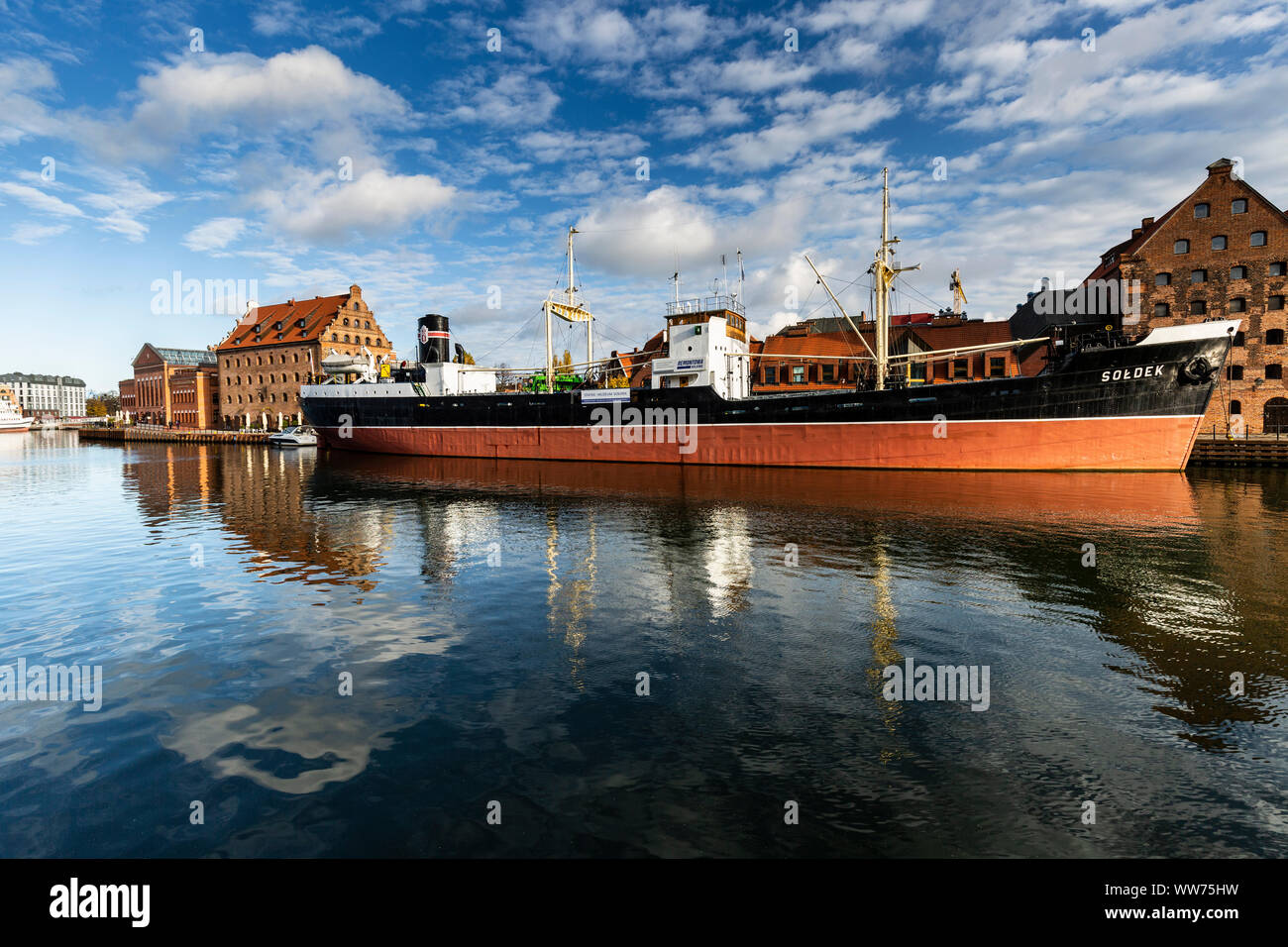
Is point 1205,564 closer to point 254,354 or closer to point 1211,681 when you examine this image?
point 1211,681

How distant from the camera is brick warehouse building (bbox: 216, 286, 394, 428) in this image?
89.5 metres

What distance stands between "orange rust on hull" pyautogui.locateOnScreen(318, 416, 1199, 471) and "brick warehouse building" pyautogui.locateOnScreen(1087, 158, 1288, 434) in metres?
22.3

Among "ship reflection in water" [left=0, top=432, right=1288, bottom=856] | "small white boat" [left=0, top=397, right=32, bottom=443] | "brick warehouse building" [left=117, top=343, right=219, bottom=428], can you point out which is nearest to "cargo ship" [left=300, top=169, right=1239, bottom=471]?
"ship reflection in water" [left=0, top=432, right=1288, bottom=856]

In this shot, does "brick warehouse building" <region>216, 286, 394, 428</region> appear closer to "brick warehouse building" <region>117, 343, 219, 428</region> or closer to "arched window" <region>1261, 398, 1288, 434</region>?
"brick warehouse building" <region>117, 343, 219, 428</region>

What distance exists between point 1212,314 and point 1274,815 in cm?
5968

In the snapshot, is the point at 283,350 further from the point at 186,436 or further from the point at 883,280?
the point at 883,280

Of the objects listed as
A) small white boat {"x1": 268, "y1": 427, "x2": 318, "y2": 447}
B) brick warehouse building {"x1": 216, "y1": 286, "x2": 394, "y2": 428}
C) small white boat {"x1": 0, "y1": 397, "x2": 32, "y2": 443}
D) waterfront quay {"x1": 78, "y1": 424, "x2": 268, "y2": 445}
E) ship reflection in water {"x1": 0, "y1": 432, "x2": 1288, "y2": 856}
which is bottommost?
ship reflection in water {"x1": 0, "y1": 432, "x2": 1288, "y2": 856}

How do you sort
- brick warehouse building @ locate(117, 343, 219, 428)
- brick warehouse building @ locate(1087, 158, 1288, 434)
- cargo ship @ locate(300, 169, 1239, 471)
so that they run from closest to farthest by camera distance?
cargo ship @ locate(300, 169, 1239, 471), brick warehouse building @ locate(1087, 158, 1288, 434), brick warehouse building @ locate(117, 343, 219, 428)

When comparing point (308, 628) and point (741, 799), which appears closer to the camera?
point (741, 799)

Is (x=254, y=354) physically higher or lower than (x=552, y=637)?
higher

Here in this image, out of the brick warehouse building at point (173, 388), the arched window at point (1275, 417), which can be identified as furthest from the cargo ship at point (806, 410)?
the brick warehouse building at point (173, 388)
